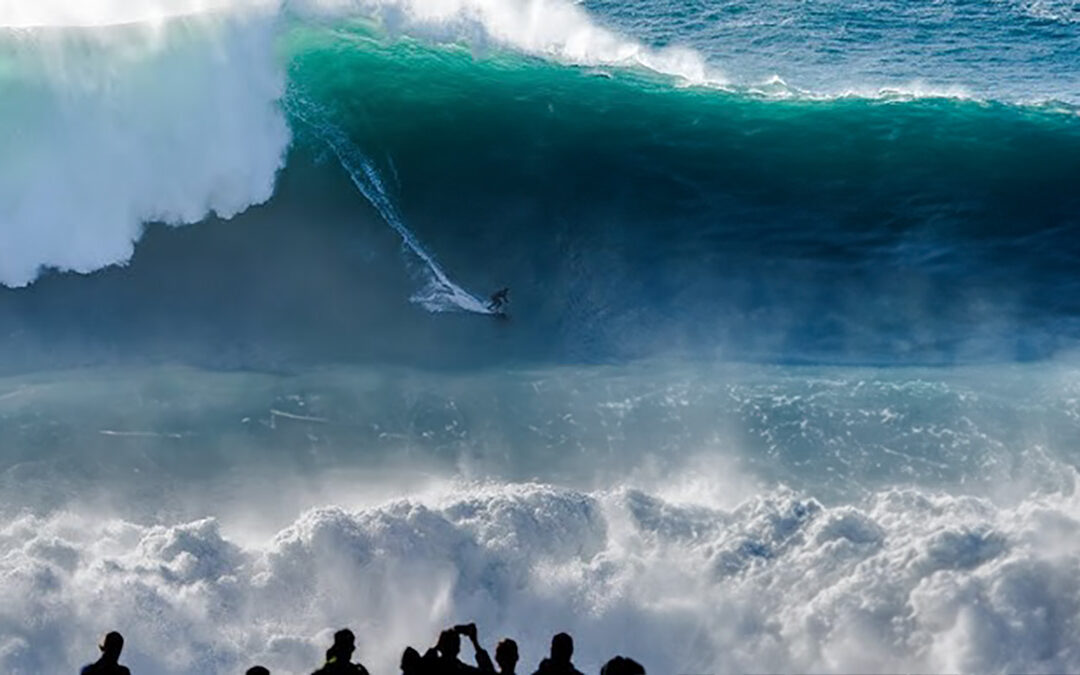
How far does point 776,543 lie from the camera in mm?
10344

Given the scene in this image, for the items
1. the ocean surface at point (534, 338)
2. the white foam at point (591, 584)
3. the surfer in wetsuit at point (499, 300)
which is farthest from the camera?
the surfer in wetsuit at point (499, 300)

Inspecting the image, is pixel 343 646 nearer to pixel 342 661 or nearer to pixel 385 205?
pixel 342 661

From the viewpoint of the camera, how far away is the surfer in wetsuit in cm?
1420

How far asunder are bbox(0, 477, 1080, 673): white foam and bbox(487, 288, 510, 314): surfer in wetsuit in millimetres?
3637

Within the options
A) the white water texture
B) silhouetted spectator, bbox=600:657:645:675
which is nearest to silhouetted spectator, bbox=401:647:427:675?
silhouetted spectator, bbox=600:657:645:675

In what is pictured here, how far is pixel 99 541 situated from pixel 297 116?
24.3 ft

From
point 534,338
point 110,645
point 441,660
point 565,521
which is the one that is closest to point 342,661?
point 441,660

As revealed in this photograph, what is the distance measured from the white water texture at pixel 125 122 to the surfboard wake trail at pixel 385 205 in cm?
12

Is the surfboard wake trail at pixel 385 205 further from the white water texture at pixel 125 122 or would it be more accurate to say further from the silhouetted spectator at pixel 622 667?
the silhouetted spectator at pixel 622 667

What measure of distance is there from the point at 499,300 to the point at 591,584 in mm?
4815

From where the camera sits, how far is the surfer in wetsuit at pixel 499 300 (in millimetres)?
14203

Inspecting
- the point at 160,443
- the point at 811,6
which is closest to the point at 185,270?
the point at 160,443

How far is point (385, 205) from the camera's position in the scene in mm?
15719

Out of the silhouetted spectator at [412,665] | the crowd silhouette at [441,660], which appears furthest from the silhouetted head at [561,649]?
the silhouetted spectator at [412,665]
